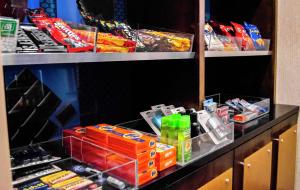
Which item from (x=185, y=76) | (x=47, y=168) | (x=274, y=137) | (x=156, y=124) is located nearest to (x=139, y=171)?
(x=47, y=168)

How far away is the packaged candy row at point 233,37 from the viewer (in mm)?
1631

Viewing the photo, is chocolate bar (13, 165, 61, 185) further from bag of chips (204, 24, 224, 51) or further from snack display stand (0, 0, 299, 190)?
bag of chips (204, 24, 224, 51)

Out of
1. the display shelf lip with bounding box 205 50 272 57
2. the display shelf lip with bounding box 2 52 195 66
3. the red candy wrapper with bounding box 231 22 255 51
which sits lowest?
the display shelf lip with bounding box 2 52 195 66

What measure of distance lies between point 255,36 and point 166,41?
3.06 ft

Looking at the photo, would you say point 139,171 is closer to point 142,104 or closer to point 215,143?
point 215,143

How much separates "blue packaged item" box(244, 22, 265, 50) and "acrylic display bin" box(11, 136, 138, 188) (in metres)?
1.41

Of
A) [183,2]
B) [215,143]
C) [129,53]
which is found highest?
[183,2]

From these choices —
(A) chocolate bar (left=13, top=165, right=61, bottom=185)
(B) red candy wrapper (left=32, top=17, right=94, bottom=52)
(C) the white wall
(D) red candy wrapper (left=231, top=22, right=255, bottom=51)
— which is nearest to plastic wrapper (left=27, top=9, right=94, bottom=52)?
(B) red candy wrapper (left=32, top=17, right=94, bottom=52)

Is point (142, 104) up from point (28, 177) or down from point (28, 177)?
up

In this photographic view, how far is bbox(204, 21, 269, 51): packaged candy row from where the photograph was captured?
1.63 meters

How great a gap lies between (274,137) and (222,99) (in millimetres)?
502

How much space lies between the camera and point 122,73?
181 centimetres

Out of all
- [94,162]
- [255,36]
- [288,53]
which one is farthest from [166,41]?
[288,53]

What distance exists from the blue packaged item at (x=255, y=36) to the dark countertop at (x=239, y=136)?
1.45ft
